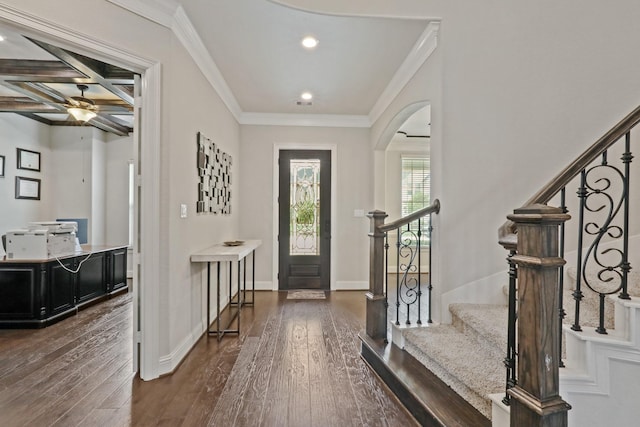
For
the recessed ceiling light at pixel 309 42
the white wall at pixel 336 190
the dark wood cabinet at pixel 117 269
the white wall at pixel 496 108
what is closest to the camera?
the white wall at pixel 496 108

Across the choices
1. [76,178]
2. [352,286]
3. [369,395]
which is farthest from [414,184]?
[76,178]

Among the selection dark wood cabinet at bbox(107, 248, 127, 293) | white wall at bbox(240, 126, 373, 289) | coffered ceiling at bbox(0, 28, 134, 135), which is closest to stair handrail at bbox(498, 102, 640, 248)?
coffered ceiling at bbox(0, 28, 134, 135)

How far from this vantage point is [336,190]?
5.40 metres

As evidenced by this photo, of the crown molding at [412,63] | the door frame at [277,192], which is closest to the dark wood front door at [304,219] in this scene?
the door frame at [277,192]

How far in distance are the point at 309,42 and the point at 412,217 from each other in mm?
1878

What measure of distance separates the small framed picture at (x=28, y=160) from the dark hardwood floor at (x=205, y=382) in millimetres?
3369

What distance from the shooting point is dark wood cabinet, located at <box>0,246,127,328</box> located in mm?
3533

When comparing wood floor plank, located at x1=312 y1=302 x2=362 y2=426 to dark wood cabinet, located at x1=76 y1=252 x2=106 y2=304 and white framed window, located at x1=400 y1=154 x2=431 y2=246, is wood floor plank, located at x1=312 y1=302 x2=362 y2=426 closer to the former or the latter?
dark wood cabinet, located at x1=76 y1=252 x2=106 y2=304

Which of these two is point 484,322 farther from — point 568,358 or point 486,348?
point 568,358

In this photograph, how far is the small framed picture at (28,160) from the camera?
5469mm

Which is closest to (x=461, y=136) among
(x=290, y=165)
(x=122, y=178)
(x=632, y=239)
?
(x=632, y=239)

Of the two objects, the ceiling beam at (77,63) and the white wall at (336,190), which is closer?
the ceiling beam at (77,63)

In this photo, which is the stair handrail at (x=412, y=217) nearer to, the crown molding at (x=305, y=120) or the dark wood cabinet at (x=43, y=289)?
the crown molding at (x=305, y=120)

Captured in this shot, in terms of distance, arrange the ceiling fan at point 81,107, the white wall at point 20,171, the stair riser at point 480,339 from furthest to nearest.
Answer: the white wall at point 20,171
the ceiling fan at point 81,107
the stair riser at point 480,339
